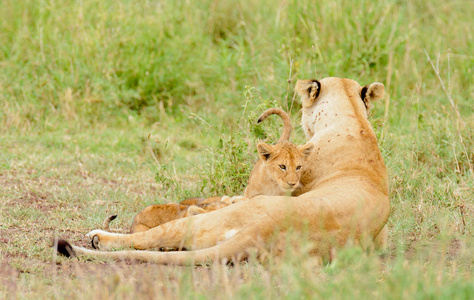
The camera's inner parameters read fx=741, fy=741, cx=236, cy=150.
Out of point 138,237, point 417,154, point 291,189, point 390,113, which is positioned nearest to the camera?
point 138,237

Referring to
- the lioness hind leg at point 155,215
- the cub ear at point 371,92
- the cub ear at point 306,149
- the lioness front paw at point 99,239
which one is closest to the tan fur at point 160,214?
the lioness hind leg at point 155,215

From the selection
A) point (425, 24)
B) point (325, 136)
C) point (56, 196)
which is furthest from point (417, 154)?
point (425, 24)

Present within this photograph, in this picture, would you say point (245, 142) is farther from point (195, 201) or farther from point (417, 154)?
point (417, 154)

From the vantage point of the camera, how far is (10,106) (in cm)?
Result: 828

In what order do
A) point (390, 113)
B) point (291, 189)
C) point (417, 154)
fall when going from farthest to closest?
point (390, 113) → point (417, 154) → point (291, 189)

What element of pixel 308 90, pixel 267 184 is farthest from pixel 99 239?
pixel 308 90

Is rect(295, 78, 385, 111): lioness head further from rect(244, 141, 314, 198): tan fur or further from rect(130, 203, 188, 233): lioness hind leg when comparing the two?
rect(130, 203, 188, 233): lioness hind leg

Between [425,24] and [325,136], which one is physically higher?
[325,136]

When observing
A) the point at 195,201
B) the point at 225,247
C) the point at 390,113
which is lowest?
the point at 390,113

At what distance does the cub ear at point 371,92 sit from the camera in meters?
5.15

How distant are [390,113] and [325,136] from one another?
3522 mm

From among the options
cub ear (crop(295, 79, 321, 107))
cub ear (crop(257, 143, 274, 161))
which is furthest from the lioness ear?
cub ear (crop(295, 79, 321, 107))

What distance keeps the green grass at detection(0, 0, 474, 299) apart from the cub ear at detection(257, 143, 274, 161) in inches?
29.0

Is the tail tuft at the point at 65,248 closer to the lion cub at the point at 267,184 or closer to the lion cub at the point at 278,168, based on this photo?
the lion cub at the point at 267,184
